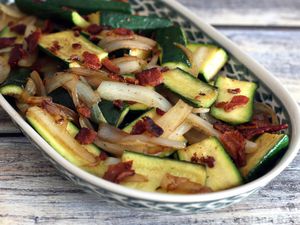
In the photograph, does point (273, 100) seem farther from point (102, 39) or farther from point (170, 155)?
point (102, 39)

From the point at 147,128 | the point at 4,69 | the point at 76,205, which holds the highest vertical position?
the point at 147,128

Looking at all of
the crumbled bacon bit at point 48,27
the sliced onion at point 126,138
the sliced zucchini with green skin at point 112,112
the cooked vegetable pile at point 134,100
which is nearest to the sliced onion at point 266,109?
the cooked vegetable pile at point 134,100

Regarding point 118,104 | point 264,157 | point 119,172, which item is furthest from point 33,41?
point 264,157

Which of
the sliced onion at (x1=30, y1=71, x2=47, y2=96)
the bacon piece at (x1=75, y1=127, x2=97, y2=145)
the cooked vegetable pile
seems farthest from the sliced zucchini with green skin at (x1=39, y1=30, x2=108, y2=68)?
the bacon piece at (x1=75, y1=127, x2=97, y2=145)

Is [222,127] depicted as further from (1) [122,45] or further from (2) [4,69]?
(2) [4,69]

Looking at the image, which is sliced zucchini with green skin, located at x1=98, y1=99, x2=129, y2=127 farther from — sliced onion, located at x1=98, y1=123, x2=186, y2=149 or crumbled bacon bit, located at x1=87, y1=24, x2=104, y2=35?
crumbled bacon bit, located at x1=87, y1=24, x2=104, y2=35

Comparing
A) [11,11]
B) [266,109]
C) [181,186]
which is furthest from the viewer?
[11,11]
